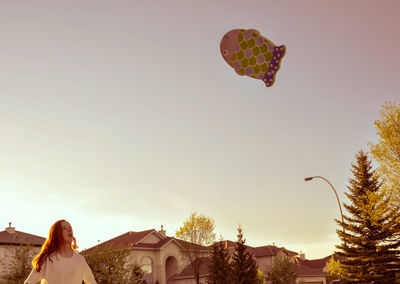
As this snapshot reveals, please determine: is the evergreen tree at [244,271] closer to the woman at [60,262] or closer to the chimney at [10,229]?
the chimney at [10,229]

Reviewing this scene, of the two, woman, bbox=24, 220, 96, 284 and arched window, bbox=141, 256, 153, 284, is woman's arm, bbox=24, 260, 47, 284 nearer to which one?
woman, bbox=24, 220, 96, 284

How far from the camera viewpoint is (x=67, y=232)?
4.98 meters

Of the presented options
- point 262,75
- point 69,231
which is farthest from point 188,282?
point 69,231

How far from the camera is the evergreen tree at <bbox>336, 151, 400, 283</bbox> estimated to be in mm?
35156

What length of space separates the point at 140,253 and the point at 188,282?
871 centimetres

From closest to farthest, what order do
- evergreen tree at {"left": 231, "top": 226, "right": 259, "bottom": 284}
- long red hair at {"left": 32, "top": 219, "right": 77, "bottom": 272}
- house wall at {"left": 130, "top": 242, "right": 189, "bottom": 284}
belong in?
long red hair at {"left": 32, "top": 219, "right": 77, "bottom": 272} < evergreen tree at {"left": 231, "top": 226, "right": 259, "bottom": 284} < house wall at {"left": 130, "top": 242, "right": 189, "bottom": 284}

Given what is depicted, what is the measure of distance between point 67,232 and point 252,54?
833 cm

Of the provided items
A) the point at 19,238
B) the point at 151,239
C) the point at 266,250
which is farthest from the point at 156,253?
the point at 19,238

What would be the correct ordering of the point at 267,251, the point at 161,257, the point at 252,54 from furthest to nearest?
the point at 267,251, the point at 161,257, the point at 252,54

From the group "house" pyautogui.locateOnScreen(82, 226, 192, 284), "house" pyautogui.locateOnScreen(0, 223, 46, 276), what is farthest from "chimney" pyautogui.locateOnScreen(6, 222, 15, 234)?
"house" pyautogui.locateOnScreen(82, 226, 192, 284)

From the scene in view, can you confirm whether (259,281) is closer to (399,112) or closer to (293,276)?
(293,276)

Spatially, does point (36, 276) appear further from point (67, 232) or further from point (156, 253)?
point (156, 253)

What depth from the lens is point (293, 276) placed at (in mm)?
54219

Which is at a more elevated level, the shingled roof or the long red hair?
the shingled roof
